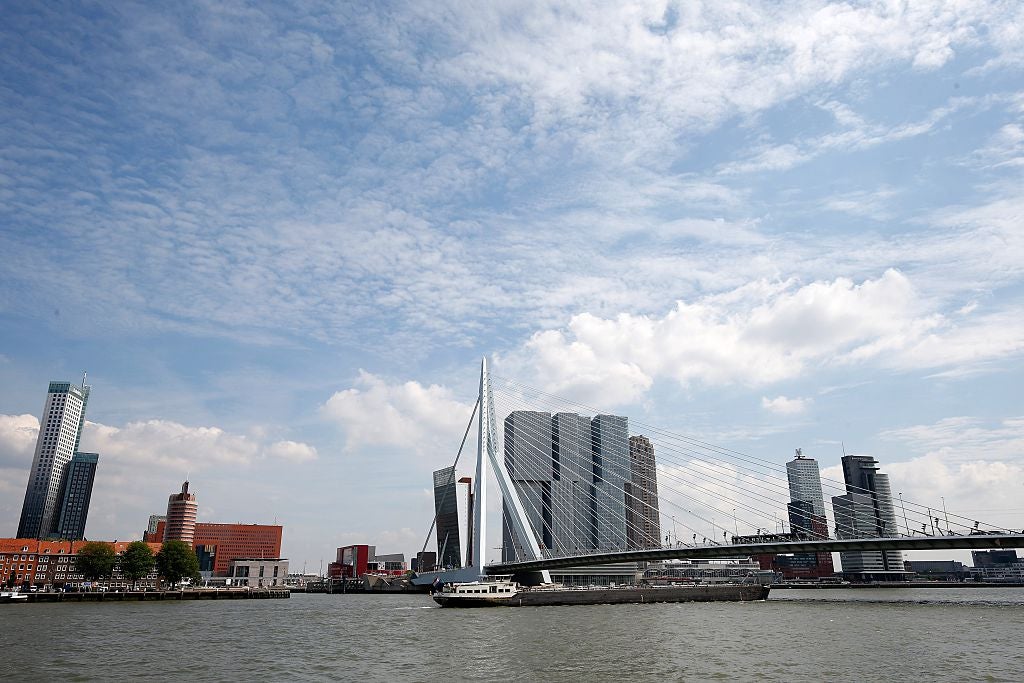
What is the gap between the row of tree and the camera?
100312mm


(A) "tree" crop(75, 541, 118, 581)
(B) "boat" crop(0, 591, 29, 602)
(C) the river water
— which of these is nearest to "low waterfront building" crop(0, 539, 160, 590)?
(A) "tree" crop(75, 541, 118, 581)

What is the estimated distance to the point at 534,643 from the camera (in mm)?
37219

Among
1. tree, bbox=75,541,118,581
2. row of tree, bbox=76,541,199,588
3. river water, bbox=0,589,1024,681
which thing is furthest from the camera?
row of tree, bbox=76,541,199,588

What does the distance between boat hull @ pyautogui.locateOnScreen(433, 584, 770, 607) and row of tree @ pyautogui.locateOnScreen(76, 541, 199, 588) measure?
5268 cm

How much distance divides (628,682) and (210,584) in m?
158

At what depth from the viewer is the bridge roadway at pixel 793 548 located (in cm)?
6669

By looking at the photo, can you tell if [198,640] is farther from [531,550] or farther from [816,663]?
[531,550]

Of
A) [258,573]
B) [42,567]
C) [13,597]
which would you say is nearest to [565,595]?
[13,597]

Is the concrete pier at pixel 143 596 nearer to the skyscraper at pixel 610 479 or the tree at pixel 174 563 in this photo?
the tree at pixel 174 563

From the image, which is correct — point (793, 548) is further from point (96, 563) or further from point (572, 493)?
point (96, 563)

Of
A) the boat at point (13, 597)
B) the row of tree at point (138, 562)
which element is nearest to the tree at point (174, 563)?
the row of tree at point (138, 562)

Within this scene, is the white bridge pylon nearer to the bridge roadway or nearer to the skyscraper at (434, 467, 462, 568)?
the bridge roadway

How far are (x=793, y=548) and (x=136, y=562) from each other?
90.5 m

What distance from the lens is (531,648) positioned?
1383 inches
